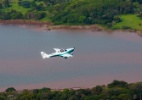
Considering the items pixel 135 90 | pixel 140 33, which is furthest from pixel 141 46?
pixel 135 90

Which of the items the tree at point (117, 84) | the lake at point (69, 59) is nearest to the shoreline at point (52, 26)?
the lake at point (69, 59)

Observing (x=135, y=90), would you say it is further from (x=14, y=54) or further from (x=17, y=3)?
(x=17, y=3)

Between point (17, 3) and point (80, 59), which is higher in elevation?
point (17, 3)

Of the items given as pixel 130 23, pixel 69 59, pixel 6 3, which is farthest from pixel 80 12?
pixel 69 59

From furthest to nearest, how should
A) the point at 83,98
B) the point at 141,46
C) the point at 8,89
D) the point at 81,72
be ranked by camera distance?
1. the point at 141,46
2. the point at 81,72
3. the point at 8,89
4. the point at 83,98

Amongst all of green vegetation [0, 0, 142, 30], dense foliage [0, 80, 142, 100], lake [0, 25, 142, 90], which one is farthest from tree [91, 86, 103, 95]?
green vegetation [0, 0, 142, 30]

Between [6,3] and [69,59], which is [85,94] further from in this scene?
[6,3]
